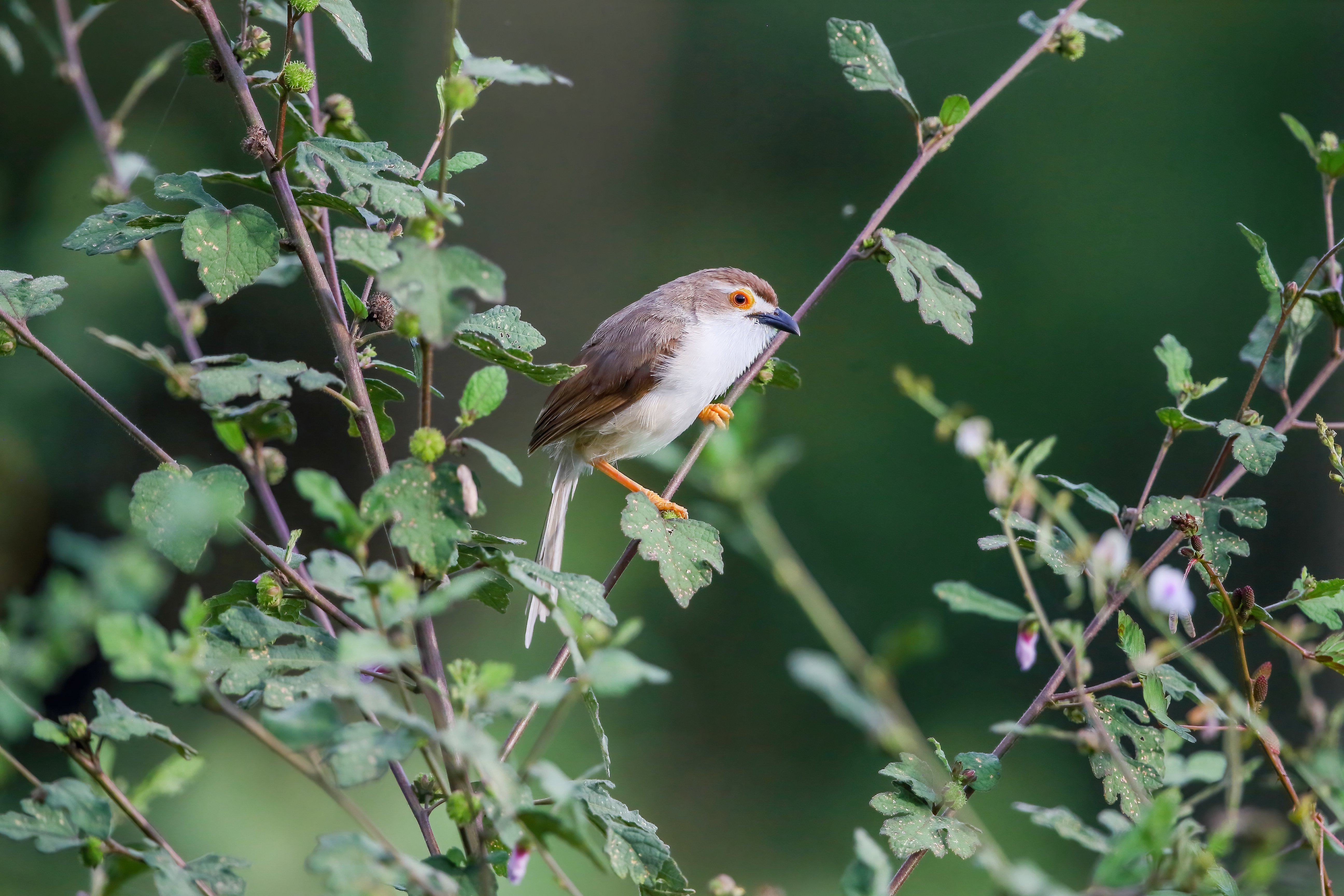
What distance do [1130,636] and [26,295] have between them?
136 cm

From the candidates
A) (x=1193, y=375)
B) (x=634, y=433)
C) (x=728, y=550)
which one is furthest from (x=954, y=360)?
(x=634, y=433)

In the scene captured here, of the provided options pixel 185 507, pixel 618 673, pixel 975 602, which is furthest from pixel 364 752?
pixel 975 602

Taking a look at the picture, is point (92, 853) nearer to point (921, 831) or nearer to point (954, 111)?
point (921, 831)

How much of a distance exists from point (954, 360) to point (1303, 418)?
83.1 inches

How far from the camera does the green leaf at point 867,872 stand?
0.84 m

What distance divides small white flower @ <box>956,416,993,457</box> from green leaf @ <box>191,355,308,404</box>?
598 millimetres

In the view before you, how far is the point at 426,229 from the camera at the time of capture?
1.00 m

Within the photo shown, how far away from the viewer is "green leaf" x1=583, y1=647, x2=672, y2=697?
815mm

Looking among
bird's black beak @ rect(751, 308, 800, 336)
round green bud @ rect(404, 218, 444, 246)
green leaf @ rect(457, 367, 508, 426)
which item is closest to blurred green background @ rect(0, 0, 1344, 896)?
bird's black beak @ rect(751, 308, 800, 336)

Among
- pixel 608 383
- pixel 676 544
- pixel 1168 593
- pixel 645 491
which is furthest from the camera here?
pixel 608 383

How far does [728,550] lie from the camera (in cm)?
637

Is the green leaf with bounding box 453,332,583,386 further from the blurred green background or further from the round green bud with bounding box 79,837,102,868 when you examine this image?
the blurred green background

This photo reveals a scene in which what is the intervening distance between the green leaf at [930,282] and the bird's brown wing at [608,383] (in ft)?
4.53

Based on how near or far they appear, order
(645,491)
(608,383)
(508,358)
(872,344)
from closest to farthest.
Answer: (508,358) → (645,491) → (608,383) → (872,344)
